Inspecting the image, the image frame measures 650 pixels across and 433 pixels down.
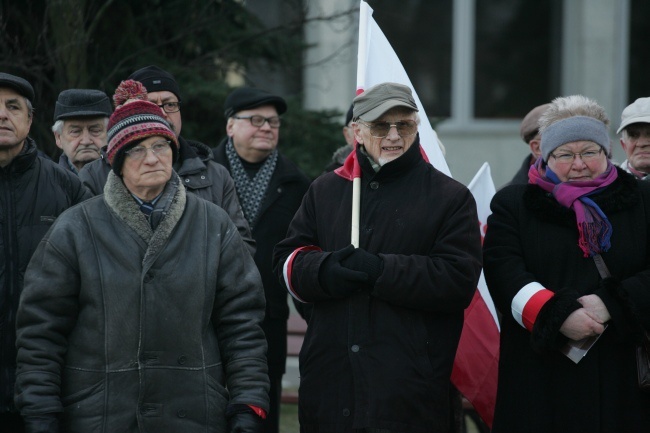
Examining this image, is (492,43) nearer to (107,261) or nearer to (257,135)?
(257,135)

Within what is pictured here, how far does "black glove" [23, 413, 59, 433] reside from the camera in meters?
3.70

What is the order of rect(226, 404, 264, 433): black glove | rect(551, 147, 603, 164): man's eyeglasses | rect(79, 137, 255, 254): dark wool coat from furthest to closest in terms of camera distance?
rect(79, 137, 255, 254): dark wool coat < rect(551, 147, 603, 164): man's eyeglasses < rect(226, 404, 264, 433): black glove

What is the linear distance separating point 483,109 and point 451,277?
895 centimetres

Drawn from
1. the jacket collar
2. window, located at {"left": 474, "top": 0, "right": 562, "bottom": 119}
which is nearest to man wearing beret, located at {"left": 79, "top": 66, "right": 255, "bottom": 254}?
the jacket collar

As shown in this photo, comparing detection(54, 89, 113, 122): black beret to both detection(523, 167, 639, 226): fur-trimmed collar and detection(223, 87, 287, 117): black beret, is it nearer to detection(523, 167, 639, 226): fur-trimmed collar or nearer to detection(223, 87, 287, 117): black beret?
detection(223, 87, 287, 117): black beret

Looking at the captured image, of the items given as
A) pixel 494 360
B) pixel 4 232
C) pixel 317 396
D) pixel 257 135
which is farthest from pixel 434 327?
pixel 257 135

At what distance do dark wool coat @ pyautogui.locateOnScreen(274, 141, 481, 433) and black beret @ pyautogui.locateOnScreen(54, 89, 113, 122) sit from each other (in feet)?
6.11

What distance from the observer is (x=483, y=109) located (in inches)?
505

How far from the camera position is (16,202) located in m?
A: 4.34

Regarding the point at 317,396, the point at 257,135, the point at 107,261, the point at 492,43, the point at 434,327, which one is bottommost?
the point at 317,396

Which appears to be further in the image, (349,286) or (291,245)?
(291,245)

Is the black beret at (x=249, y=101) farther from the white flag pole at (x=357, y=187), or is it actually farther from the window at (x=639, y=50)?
the window at (x=639, y=50)

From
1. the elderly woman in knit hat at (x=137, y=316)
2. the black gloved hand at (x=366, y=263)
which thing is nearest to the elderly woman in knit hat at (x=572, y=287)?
the black gloved hand at (x=366, y=263)

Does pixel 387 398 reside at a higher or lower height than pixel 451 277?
lower
